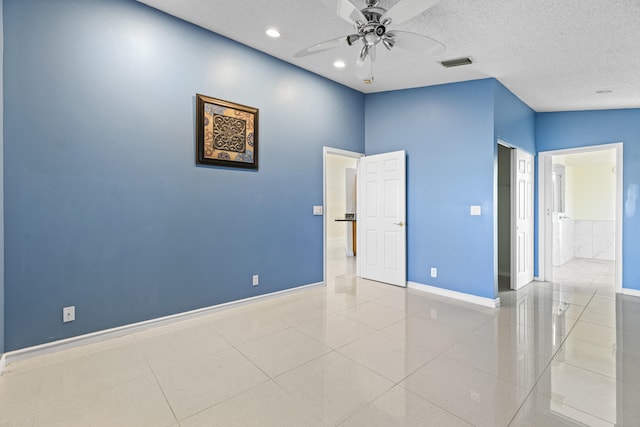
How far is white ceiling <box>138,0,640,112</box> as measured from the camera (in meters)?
2.55

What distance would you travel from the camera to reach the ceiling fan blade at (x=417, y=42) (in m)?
2.33

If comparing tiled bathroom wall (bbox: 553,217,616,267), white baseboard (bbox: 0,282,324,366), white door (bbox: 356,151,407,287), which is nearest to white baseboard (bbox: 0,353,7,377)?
white baseboard (bbox: 0,282,324,366)

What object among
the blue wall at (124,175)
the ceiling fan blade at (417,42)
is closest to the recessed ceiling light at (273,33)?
the blue wall at (124,175)

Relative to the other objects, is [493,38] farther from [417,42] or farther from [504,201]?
[504,201]

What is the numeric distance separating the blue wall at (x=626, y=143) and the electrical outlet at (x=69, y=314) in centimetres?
693

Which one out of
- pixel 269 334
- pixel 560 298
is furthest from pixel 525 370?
pixel 560 298

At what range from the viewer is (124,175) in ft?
9.23

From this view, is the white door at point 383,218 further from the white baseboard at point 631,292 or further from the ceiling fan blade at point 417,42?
the white baseboard at point 631,292

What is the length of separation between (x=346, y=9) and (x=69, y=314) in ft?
10.8

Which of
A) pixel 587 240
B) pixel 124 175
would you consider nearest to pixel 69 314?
pixel 124 175

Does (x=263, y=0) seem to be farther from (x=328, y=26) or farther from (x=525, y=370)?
(x=525, y=370)

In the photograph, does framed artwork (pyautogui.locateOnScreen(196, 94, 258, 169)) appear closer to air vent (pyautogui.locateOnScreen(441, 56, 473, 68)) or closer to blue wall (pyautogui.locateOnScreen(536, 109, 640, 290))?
air vent (pyautogui.locateOnScreen(441, 56, 473, 68))

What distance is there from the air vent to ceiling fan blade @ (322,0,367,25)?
1752 millimetres

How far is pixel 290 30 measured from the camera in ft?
10.4
